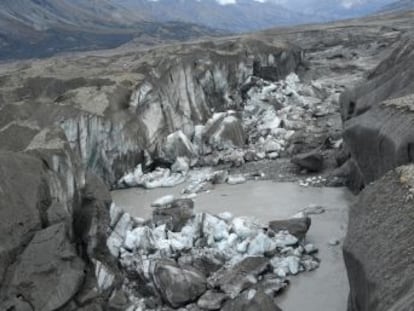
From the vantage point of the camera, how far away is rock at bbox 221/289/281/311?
582 inches

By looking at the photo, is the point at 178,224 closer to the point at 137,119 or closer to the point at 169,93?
the point at 137,119

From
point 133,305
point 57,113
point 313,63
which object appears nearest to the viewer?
point 133,305

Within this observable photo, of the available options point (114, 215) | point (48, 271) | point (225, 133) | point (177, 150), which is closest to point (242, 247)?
point (114, 215)

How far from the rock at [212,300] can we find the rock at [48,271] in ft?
11.8

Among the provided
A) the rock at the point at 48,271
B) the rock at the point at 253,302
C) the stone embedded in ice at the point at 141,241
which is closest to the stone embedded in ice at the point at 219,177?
the stone embedded in ice at the point at 141,241

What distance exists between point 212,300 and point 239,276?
4.43ft

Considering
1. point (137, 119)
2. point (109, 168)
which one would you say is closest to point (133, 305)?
point (109, 168)

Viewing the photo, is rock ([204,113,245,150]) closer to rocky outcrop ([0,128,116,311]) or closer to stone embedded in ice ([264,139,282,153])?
stone embedded in ice ([264,139,282,153])

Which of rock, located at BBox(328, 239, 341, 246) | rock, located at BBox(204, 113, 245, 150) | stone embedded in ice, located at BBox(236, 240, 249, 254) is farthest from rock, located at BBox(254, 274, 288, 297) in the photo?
rock, located at BBox(204, 113, 245, 150)

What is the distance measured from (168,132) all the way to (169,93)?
3972 millimetres

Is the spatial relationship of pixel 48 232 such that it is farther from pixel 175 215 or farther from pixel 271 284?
pixel 175 215

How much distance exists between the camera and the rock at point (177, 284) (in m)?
17.3

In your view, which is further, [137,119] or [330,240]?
[137,119]

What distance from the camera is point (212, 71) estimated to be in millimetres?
45000
